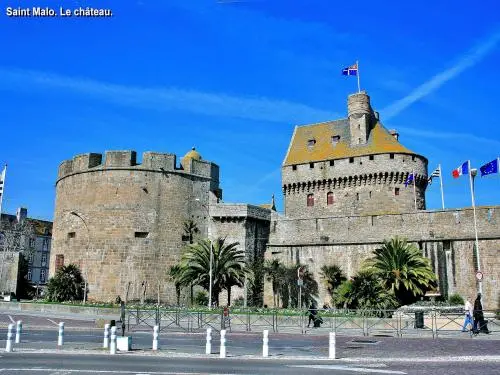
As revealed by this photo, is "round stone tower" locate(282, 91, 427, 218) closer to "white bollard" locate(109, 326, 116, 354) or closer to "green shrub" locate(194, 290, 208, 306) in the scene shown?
"green shrub" locate(194, 290, 208, 306)

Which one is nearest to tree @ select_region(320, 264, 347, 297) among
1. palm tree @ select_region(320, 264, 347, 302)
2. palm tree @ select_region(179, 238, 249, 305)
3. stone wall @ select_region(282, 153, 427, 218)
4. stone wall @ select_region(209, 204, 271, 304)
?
palm tree @ select_region(320, 264, 347, 302)

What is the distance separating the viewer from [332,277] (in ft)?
124

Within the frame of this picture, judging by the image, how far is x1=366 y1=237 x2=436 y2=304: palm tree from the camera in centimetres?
3203

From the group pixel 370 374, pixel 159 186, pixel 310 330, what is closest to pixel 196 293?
pixel 159 186

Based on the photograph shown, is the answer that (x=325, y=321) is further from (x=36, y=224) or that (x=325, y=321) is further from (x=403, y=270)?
(x=36, y=224)

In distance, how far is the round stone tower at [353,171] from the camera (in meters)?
46.2

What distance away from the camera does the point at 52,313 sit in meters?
31.9

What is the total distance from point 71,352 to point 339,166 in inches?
1484

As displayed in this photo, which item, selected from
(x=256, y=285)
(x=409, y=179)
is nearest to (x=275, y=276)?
(x=256, y=285)

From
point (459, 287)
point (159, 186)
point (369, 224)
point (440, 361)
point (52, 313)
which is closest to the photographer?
point (440, 361)

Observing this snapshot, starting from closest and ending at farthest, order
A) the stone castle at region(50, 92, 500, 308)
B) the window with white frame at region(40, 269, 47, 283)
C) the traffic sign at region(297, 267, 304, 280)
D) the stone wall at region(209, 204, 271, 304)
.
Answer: the stone castle at region(50, 92, 500, 308)
the traffic sign at region(297, 267, 304, 280)
the stone wall at region(209, 204, 271, 304)
the window with white frame at region(40, 269, 47, 283)

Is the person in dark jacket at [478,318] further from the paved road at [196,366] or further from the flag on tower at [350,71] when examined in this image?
the flag on tower at [350,71]

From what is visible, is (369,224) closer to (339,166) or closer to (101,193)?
(339,166)

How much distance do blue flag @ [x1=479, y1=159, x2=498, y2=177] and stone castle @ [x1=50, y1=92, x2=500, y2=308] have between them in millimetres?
5458
